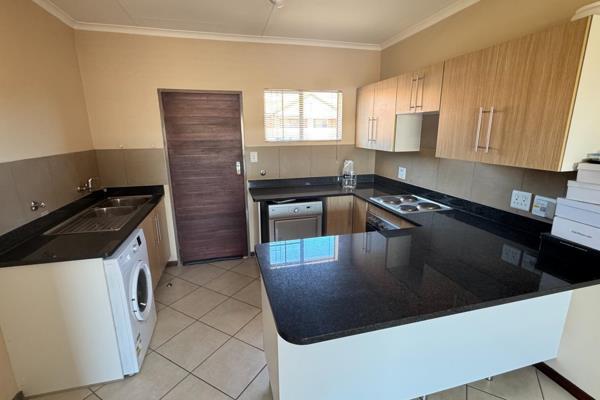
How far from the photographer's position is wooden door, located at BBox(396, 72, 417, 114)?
2340 mm

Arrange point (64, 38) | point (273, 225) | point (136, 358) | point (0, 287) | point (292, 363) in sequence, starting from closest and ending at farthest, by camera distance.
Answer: point (292, 363)
point (0, 287)
point (136, 358)
point (64, 38)
point (273, 225)

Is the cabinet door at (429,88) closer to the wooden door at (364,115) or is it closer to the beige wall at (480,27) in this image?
the beige wall at (480,27)

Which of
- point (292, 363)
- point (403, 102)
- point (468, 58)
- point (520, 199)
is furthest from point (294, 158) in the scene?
point (292, 363)

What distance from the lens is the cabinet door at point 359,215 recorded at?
2.85m

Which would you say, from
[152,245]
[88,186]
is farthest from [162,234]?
[88,186]

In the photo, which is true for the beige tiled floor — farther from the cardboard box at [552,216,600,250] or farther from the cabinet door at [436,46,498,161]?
the cabinet door at [436,46,498,161]

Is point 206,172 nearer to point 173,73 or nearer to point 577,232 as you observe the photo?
point 173,73

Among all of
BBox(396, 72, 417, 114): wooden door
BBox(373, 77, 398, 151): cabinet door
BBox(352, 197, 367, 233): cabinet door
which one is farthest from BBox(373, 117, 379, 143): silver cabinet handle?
BBox(352, 197, 367, 233): cabinet door

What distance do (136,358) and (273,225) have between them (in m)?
1.54

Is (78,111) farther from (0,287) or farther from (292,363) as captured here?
(292,363)

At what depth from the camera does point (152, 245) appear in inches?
99.7

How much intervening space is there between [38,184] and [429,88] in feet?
9.36

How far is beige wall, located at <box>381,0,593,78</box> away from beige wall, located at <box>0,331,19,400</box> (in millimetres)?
3517

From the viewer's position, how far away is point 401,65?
2.95 m
